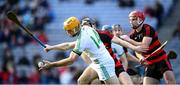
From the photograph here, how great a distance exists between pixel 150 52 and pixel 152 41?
244mm

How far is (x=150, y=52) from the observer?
1422 cm

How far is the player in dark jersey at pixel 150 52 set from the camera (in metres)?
13.9

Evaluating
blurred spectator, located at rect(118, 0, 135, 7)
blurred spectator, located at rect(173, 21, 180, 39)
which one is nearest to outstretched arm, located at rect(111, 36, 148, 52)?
blurred spectator, located at rect(173, 21, 180, 39)

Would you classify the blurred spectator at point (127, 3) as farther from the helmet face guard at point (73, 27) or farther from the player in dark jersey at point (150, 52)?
the helmet face guard at point (73, 27)

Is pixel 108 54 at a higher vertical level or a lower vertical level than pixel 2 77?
higher

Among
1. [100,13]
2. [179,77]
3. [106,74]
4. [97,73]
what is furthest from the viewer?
[100,13]

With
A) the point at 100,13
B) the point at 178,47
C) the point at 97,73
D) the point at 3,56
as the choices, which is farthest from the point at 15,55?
the point at 97,73

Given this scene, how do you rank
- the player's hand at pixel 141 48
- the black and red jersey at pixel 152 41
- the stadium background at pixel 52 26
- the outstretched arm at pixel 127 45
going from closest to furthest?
the outstretched arm at pixel 127 45, the player's hand at pixel 141 48, the black and red jersey at pixel 152 41, the stadium background at pixel 52 26

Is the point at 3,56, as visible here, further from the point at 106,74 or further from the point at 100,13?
the point at 106,74

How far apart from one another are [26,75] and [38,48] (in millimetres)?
1425

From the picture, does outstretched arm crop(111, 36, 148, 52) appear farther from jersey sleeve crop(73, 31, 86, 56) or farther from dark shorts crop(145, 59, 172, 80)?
jersey sleeve crop(73, 31, 86, 56)

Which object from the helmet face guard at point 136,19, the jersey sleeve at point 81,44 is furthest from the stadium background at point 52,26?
the jersey sleeve at point 81,44

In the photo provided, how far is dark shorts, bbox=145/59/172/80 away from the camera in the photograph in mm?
14258

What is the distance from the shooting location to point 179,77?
21578 millimetres
